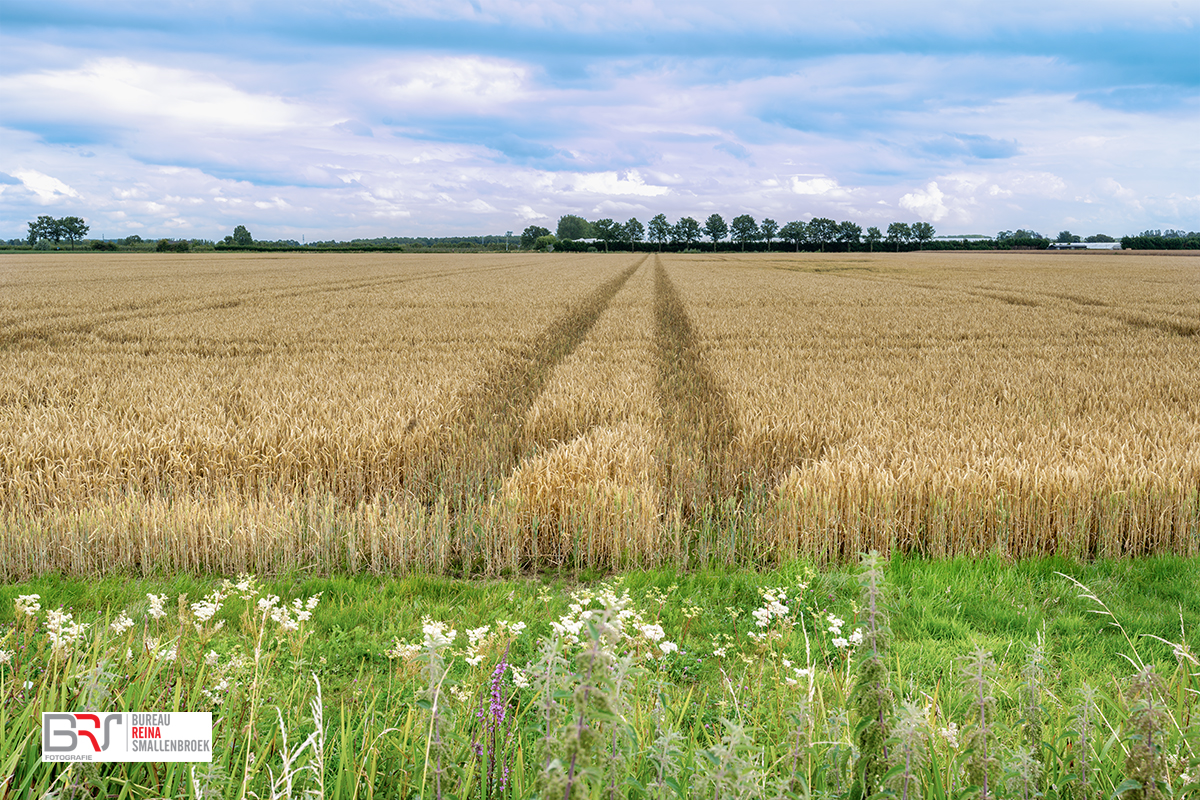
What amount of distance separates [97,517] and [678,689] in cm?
535

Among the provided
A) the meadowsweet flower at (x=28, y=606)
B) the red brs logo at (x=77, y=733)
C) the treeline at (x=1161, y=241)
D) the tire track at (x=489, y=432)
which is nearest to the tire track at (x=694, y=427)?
the tire track at (x=489, y=432)

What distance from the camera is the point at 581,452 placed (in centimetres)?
721

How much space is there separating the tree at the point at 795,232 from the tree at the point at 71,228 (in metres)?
190

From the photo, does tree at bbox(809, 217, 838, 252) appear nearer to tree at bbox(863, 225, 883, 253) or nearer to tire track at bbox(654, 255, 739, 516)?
tree at bbox(863, 225, 883, 253)

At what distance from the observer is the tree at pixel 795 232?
189m

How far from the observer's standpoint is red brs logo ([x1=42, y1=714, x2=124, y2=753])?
6.41 ft

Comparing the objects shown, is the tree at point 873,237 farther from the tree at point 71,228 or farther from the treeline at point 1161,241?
the tree at point 71,228

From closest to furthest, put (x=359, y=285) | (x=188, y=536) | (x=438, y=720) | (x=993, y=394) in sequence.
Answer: (x=438, y=720) → (x=188, y=536) → (x=993, y=394) → (x=359, y=285)

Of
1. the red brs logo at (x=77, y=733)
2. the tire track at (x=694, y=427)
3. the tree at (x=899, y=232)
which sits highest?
the tree at (x=899, y=232)

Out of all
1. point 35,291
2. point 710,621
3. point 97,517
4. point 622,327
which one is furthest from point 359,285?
point 710,621

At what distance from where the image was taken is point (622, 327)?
20234mm

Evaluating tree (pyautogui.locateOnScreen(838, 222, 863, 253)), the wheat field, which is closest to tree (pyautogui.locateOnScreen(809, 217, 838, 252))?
tree (pyautogui.locateOnScreen(838, 222, 863, 253))

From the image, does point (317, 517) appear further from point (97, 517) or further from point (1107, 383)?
point (1107, 383)

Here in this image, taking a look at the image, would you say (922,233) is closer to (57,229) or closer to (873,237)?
(873,237)
